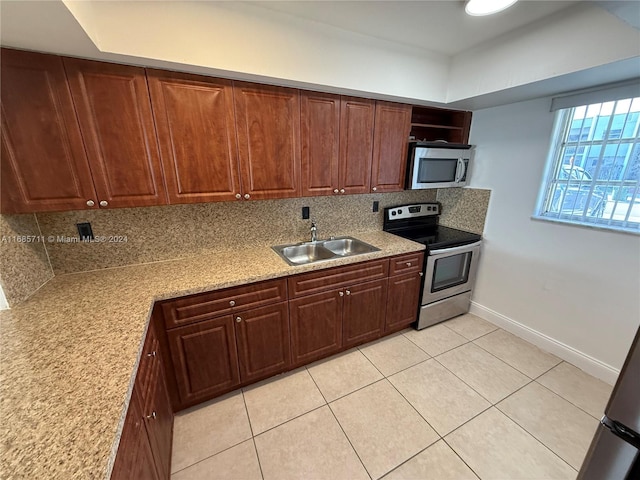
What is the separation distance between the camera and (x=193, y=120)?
5.07ft

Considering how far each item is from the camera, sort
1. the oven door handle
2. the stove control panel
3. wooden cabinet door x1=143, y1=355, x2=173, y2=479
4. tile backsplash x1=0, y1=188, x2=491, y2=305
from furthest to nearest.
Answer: the stove control panel → the oven door handle → tile backsplash x1=0, y1=188, x2=491, y2=305 → wooden cabinet door x1=143, y1=355, x2=173, y2=479

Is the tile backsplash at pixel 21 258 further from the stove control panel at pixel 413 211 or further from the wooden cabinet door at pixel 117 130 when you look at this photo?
the stove control panel at pixel 413 211

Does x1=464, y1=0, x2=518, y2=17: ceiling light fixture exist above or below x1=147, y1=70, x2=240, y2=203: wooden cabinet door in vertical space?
above

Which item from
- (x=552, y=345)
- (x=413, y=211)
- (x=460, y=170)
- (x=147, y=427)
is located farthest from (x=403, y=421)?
(x=460, y=170)

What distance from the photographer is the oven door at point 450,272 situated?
7.95 feet

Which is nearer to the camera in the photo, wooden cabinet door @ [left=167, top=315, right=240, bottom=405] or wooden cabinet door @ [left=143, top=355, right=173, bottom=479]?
wooden cabinet door @ [left=143, top=355, right=173, bottom=479]

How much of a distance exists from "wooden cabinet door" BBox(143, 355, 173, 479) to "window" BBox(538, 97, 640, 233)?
3.05m

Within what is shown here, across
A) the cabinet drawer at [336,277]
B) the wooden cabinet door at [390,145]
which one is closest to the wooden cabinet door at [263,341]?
the cabinet drawer at [336,277]

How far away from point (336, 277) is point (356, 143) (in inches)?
43.1

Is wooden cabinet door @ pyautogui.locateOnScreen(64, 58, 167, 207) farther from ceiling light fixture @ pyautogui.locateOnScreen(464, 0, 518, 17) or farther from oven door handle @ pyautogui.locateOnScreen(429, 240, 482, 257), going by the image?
oven door handle @ pyautogui.locateOnScreen(429, 240, 482, 257)

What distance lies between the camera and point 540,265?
231 centimetres

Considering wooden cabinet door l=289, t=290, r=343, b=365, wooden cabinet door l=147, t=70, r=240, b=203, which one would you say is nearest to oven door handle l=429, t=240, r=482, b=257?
wooden cabinet door l=289, t=290, r=343, b=365

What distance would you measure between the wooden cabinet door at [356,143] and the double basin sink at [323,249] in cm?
51

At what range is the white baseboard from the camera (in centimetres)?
201
